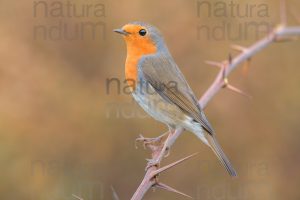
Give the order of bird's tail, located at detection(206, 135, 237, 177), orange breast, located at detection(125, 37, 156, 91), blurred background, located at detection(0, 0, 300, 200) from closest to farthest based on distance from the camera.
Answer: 1. bird's tail, located at detection(206, 135, 237, 177)
2. orange breast, located at detection(125, 37, 156, 91)
3. blurred background, located at detection(0, 0, 300, 200)

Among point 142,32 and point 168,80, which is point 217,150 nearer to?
point 168,80

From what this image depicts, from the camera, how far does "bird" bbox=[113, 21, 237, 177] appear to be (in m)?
3.87

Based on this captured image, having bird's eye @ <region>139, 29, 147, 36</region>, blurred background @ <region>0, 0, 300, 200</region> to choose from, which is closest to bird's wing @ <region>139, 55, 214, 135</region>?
bird's eye @ <region>139, 29, 147, 36</region>

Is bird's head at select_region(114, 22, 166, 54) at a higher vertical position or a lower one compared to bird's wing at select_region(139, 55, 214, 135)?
higher

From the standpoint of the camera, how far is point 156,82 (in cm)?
405

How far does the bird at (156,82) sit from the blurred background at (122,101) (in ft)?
2.03

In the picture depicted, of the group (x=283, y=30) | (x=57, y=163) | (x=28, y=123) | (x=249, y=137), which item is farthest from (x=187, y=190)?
(x=283, y=30)

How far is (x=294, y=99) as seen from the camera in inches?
188

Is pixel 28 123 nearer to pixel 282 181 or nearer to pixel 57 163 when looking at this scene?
pixel 57 163

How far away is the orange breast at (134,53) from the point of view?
3.98 meters

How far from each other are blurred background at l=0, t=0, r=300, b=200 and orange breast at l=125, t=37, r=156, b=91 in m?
0.60

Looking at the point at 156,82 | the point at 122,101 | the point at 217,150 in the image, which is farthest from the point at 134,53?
the point at 217,150

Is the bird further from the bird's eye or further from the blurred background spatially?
the blurred background

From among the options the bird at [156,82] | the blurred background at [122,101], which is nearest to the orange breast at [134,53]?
the bird at [156,82]
